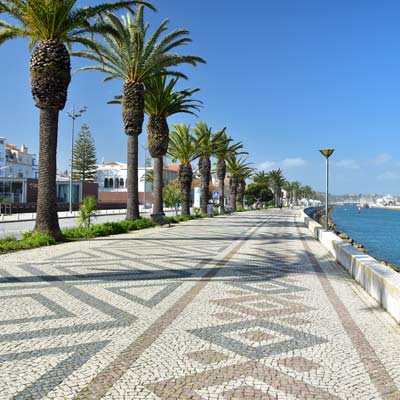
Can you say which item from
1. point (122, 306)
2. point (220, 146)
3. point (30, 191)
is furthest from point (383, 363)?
point (30, 191)

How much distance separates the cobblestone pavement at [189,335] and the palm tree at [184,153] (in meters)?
26.7

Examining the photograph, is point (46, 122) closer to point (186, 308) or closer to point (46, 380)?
point (186, 308)

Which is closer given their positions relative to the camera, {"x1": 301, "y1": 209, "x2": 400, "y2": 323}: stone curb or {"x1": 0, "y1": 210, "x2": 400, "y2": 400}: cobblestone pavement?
{"x1": 0, "y1": 210, "x2": 400, "y2": 400}: cobblestone pavement

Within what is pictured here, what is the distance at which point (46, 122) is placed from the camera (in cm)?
1437

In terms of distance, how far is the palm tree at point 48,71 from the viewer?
1395 cm


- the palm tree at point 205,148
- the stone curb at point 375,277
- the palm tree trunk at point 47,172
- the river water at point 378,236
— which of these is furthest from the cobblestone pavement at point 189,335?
the palm tree at point 205,148

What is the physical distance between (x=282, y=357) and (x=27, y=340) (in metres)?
2.69

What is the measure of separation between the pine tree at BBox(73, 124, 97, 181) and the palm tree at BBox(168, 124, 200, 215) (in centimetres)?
4942

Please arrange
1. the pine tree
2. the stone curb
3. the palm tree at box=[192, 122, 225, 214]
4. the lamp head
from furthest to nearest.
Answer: the pine tree
the palm tree at box=[192, 122, 225, 214]
the lamp head
the stone curb

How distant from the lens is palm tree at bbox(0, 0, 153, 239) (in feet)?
45.8

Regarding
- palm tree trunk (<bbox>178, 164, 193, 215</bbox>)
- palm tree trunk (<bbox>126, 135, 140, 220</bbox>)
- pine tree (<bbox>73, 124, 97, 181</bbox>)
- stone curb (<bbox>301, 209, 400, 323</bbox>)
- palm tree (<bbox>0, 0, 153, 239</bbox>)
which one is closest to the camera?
stone curb (<bbox>301, 209, 400, 323</bbox>)

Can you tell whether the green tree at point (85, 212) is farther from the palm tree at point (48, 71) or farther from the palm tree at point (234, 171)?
the palm tree at point (234, 171)

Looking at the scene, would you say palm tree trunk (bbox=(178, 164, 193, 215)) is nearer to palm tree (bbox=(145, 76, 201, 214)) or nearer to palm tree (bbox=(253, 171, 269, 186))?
palm tree (bbox=(145, 76, 201, 214))

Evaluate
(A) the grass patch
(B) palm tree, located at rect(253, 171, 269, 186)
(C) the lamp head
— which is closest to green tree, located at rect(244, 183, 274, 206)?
(B) palm tree, located at rect(253, 171, 269, 186)
